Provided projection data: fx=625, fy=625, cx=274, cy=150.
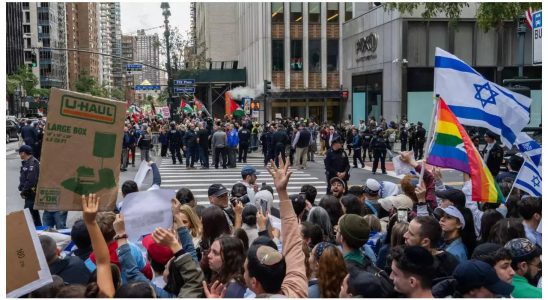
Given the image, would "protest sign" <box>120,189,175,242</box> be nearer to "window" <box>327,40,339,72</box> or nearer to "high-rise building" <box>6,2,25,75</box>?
"window" <box>327,40,339,72</box>

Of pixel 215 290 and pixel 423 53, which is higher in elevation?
pixel 423 53

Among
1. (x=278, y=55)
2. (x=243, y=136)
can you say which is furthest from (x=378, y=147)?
(x=278, y=55)

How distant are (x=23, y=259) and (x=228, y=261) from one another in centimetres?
125

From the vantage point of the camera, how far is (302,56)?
4903cm

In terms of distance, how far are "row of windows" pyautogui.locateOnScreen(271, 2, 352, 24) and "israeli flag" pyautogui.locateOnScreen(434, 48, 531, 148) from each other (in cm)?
4264

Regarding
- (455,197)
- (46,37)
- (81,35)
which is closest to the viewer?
(455,197)

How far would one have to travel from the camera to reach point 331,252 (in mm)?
4090

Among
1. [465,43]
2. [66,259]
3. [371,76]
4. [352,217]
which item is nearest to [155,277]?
[66,259]

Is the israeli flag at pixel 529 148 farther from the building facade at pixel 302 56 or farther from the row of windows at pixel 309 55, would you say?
the row of windows at pixel 309 55

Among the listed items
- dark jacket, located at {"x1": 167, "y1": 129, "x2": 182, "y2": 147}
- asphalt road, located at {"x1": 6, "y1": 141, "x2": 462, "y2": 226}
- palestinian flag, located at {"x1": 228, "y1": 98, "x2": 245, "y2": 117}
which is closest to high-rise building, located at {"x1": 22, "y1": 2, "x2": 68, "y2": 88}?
palestinian flag, located at {"x1": 228, "y1": 98, "x2": 245, "y2": 117}

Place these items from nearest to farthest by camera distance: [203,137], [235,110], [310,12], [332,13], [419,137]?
1. [203,137]
2. [419,137]
3. [235,110]
4. [310,12]
5. [332,13]

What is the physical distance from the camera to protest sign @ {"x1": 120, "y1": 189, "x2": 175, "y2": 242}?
466cm

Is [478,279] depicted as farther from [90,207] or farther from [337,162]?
[337,162]

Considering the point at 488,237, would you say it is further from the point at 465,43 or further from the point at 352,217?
the point at 465,43
